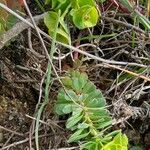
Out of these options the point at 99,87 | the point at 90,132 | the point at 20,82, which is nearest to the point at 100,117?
the point at 90,132

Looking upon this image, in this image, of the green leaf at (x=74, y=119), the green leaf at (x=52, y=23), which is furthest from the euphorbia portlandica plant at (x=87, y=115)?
the green leaf at (x=52, y=23)

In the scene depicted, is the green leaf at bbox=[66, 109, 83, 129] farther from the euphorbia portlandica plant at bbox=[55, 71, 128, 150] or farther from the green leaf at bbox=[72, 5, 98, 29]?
the green leaf at bbox=[72, 5, 98, 29]

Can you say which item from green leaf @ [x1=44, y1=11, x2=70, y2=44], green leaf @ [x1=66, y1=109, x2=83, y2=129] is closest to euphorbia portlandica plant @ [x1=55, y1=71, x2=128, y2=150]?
green leaf @ [x1=66, y1=109, x2=83, y2=129]

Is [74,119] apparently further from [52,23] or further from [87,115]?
[52,23]

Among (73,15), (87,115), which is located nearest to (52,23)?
(73,15)

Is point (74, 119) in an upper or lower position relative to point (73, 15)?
lower

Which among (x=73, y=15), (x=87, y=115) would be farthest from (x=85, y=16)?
(x=87, y=115)

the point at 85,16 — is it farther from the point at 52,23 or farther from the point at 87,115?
the point at 87,115
